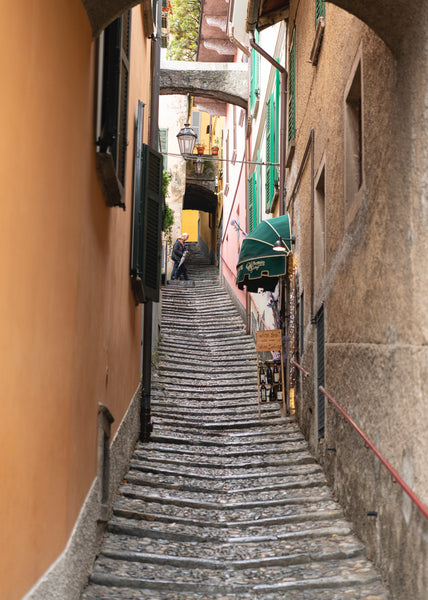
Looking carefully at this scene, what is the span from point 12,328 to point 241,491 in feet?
16.9

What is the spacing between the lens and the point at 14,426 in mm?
3080

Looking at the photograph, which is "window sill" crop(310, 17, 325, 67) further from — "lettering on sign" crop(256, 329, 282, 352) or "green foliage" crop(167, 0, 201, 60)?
"green foliage" crop(167, 0, 201, 60)

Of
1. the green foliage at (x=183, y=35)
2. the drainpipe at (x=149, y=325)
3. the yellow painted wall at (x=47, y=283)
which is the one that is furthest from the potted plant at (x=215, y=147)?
the yellow painted wall at (x=47, y=283)

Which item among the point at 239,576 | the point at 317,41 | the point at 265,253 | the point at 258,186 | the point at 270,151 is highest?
the point at 317,41

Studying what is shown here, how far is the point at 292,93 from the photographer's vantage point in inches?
442

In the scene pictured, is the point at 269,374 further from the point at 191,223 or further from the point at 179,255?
the point at 191,223

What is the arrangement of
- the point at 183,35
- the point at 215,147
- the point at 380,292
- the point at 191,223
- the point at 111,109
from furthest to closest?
the point at 191,223 → the point at 215,147 → the point at 183,35 → the point at 111,109 → the point at 380,292

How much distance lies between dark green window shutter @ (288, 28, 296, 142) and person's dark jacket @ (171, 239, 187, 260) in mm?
11780

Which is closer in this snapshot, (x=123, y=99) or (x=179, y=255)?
(x=123, y=99)

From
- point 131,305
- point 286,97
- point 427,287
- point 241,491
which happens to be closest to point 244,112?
point 286,97

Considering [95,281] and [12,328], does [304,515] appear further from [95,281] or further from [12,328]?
[12,328]

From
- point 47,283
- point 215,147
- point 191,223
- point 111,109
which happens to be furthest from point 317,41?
point 191,223

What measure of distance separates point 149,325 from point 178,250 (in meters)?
13.7

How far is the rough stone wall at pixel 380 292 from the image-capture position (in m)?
4.18
